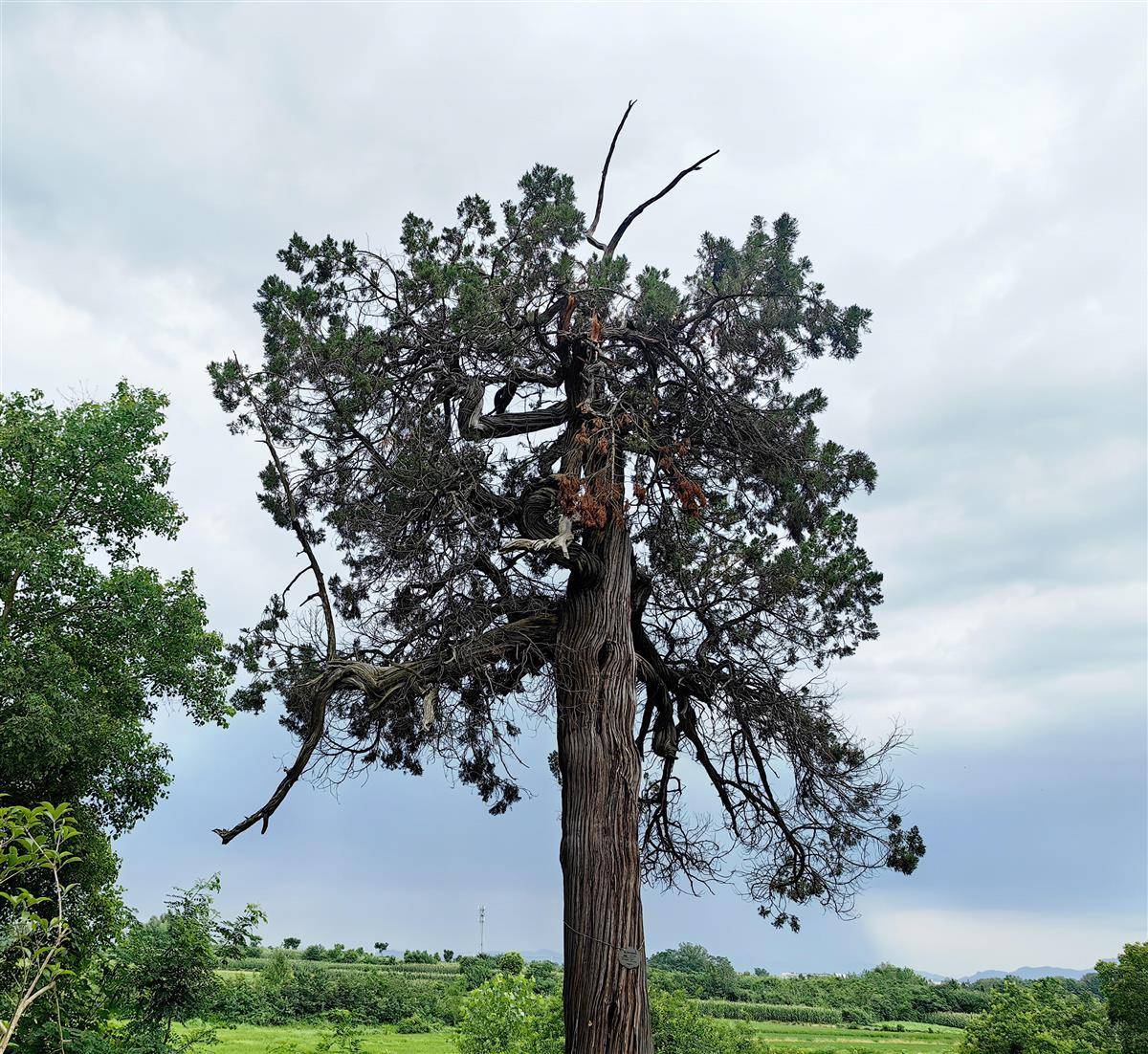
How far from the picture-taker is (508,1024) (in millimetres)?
10188

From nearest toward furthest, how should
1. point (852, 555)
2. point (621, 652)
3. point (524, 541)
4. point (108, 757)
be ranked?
1. point (524, 541)
2. point (621, 652)
3. point (852, 555)
4. point (108, 757)

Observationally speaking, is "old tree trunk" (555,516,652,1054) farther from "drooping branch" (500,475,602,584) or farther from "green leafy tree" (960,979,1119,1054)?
"green leafy tree" (960,979,1119,1054)

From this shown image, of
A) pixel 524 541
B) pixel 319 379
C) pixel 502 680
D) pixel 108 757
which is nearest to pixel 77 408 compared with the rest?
pixel 108 757

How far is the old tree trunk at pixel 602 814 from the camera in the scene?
6664 millimetres

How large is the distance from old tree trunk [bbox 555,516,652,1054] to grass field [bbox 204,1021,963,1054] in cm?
786

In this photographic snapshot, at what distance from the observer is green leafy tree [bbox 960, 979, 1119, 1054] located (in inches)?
476

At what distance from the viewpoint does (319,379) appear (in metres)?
8.06

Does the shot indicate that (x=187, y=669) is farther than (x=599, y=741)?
Yes

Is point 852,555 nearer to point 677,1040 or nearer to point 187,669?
point 677,1040

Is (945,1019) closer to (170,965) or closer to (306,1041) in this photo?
(306,1041)

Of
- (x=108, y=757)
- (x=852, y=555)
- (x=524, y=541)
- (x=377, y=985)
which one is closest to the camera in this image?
(x=524, y=541)

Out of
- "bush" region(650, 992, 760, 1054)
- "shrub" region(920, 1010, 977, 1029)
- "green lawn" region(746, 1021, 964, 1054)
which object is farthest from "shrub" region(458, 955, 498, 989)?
"shrub" region(920, 1010, 977, 1029)

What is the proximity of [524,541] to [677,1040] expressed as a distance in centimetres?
726

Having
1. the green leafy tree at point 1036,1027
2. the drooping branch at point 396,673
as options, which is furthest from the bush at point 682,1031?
the drooping branch at point 396,673
